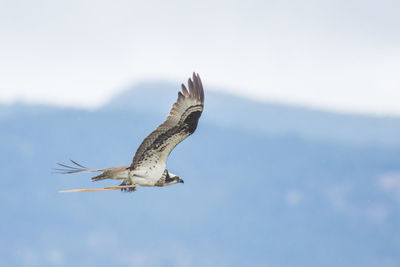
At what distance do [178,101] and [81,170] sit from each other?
2.37m

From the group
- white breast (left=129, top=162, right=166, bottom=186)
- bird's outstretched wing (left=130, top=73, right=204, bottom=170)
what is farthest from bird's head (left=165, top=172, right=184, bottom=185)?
bird's outstretched wing (left=130, top=73, right=204, bottom=170)

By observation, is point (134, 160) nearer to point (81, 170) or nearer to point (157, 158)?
point (157, 158)

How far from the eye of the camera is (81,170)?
29.6 feet

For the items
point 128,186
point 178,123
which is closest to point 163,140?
point 178,123

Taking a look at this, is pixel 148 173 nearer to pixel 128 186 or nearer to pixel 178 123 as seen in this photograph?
pixel 128 186

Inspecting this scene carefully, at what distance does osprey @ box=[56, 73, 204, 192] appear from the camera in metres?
8.98

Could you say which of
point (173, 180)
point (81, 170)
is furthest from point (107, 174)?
point (173, 180)

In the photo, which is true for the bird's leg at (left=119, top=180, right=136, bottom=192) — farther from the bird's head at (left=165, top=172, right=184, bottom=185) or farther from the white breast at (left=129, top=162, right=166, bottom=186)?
the bird's head at (left=165, top=172, right=184, bottom=185)

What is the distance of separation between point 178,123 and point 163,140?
1.48ft

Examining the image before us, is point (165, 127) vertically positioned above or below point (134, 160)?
above

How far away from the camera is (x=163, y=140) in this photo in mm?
9031

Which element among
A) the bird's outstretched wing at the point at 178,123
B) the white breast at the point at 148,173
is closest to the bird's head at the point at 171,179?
the white breast at the point at 148,173

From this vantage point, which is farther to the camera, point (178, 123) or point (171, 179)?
point (171, 179)

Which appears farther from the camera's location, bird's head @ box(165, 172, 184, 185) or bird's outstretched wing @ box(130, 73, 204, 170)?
bird's head @ box(165, 172, 184, 185)
